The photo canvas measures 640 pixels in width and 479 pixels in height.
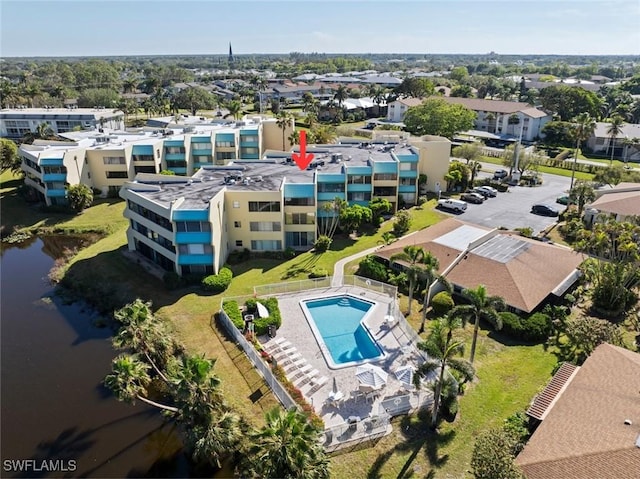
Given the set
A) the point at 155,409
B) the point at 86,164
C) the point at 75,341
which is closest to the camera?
the point at 155,409

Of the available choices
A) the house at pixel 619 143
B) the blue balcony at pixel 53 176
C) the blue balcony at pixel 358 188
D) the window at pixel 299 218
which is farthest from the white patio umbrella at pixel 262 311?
the house at pixel 619 143

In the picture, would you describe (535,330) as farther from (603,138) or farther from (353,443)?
(603,138)

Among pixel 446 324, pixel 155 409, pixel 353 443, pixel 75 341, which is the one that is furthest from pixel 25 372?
pixel 446 324

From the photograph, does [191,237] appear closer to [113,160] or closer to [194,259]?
[194,259]

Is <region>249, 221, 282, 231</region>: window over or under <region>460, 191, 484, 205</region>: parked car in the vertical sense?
over

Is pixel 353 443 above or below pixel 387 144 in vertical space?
below

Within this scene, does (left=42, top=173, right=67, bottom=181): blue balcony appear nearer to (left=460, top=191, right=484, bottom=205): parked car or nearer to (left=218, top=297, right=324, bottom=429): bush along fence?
(left=218, top=297, right=324, bottom=429): bush along fence

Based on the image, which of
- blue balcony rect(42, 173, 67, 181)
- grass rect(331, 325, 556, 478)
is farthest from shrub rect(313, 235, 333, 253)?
blue balcony rect(42, 173, 67, 181)
